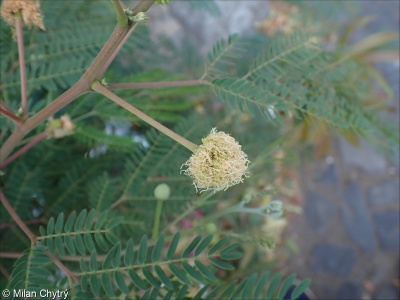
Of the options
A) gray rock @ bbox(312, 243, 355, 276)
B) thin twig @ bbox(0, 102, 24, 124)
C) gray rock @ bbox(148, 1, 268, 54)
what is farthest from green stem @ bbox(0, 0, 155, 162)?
gray rock @ bbox(312, 243, 355, 276)

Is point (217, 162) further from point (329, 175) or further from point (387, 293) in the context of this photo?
point (329, 175)

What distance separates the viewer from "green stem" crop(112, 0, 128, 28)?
38 cm

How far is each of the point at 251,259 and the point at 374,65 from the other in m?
0.73

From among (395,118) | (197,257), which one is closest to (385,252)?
(395,118)

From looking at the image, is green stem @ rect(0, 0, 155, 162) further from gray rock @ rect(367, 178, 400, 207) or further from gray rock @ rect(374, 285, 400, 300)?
gray rock @ rect(374, 285, 400, 300)

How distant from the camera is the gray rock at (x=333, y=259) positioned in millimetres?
1542

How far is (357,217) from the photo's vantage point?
1.61 meters

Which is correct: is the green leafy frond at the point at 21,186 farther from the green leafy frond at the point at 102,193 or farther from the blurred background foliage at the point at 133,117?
the green leafy frond at the point at 102,193

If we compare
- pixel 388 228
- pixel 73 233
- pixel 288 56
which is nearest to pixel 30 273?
pixel 73 233

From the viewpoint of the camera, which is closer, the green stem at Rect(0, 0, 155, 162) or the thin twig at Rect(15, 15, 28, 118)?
the green stem at Rect(0, 0, 155, 162)

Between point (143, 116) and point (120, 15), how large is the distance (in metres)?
0.10

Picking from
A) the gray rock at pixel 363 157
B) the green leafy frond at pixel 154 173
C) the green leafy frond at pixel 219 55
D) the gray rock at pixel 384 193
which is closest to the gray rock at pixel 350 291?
the gray rock at pixel 384 193

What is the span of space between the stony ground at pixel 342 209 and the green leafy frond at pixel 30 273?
111cm

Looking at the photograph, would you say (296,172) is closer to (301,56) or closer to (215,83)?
(301,56)
